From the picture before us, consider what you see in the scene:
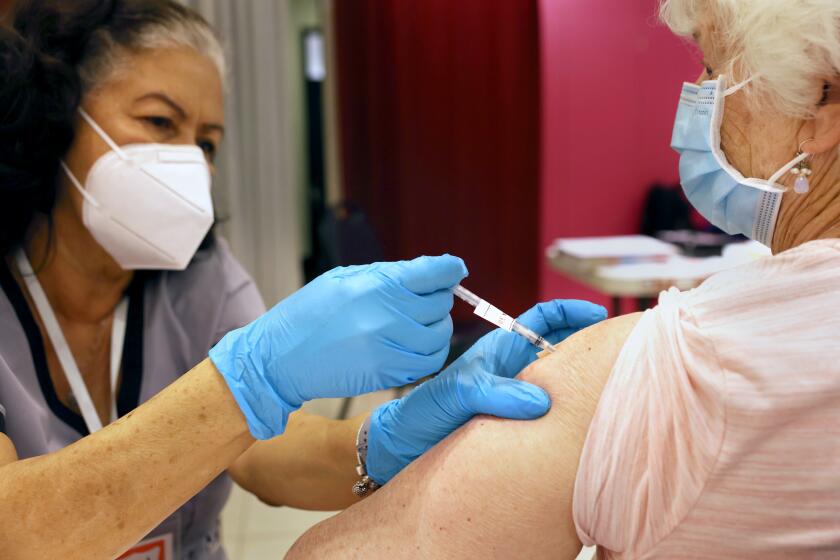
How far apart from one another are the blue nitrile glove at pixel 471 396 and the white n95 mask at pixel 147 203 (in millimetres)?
535

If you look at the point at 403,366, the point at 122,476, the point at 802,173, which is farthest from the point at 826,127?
the point at 122,476

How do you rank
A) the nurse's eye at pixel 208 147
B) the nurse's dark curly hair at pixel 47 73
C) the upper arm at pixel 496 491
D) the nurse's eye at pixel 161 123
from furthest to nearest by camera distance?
1. the nurse's eye at pixel 208 147
2. the nurse's eye at pixel 161 123
3. the nurse's dark curly hair at pixel 47 73
4. the upper arm at pixel 496 491

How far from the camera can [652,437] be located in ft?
2.04

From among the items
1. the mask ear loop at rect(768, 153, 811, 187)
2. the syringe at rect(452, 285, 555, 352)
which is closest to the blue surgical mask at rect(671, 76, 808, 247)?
the mask ear loop at rect(768, 153, 811, 187)

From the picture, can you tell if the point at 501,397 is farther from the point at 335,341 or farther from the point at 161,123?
the point at 161,123

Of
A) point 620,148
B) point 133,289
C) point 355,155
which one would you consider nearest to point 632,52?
point 620,148

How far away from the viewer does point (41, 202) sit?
1173 mm

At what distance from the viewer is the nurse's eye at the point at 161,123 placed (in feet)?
3.91

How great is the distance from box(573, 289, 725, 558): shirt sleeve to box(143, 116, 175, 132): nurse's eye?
3.10 feet

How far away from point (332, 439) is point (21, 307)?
58cm

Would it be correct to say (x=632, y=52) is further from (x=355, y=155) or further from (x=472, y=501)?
(x=472, y=501)

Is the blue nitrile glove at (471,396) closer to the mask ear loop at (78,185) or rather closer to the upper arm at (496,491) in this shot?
the upper arm at (496,491)

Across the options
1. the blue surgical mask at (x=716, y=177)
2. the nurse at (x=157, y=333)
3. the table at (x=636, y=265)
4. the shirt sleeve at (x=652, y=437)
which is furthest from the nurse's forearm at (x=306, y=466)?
the table at (x=636, y=265)

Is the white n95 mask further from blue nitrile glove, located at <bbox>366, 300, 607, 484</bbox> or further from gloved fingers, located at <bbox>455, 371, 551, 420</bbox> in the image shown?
gloved fingers, located at <bbox>455, 371, 551, 420</bbox>
